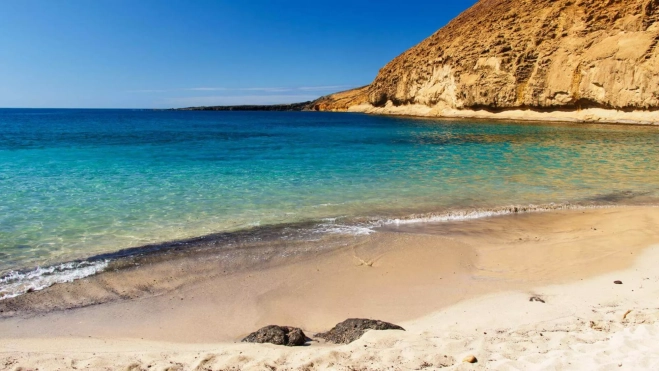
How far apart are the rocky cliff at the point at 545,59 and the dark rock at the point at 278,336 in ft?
141

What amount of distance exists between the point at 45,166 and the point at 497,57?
4819cm

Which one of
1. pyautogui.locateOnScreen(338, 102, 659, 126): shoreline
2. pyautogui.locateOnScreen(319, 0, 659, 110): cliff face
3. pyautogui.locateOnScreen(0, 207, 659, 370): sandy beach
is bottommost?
pyautogui.locateOnScreen(0, 207, 659, 370): sandy beach

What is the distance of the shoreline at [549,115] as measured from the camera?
119ft

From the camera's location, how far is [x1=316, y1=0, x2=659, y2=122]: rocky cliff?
3694 cm

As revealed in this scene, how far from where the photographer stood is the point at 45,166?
15.7 metres

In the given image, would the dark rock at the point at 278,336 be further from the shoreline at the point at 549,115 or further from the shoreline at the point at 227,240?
the shoreline at the point at 549,115

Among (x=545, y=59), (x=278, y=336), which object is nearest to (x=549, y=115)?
(x=545, y=59)

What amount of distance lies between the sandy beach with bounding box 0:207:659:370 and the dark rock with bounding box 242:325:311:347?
15 centimetres

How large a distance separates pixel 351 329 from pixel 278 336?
739mm

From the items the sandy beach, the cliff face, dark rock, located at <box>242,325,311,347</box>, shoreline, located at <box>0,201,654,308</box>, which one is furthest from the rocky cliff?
dark rock, located at <box>242,325,311,347</box>

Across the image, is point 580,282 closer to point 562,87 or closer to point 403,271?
point 403,271

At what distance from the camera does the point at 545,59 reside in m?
44.4

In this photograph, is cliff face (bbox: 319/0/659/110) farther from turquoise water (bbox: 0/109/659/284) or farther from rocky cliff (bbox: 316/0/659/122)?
turquoise water (bbox: 0/109/659/284)

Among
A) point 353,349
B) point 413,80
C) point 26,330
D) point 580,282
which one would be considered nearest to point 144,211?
point 26,330
